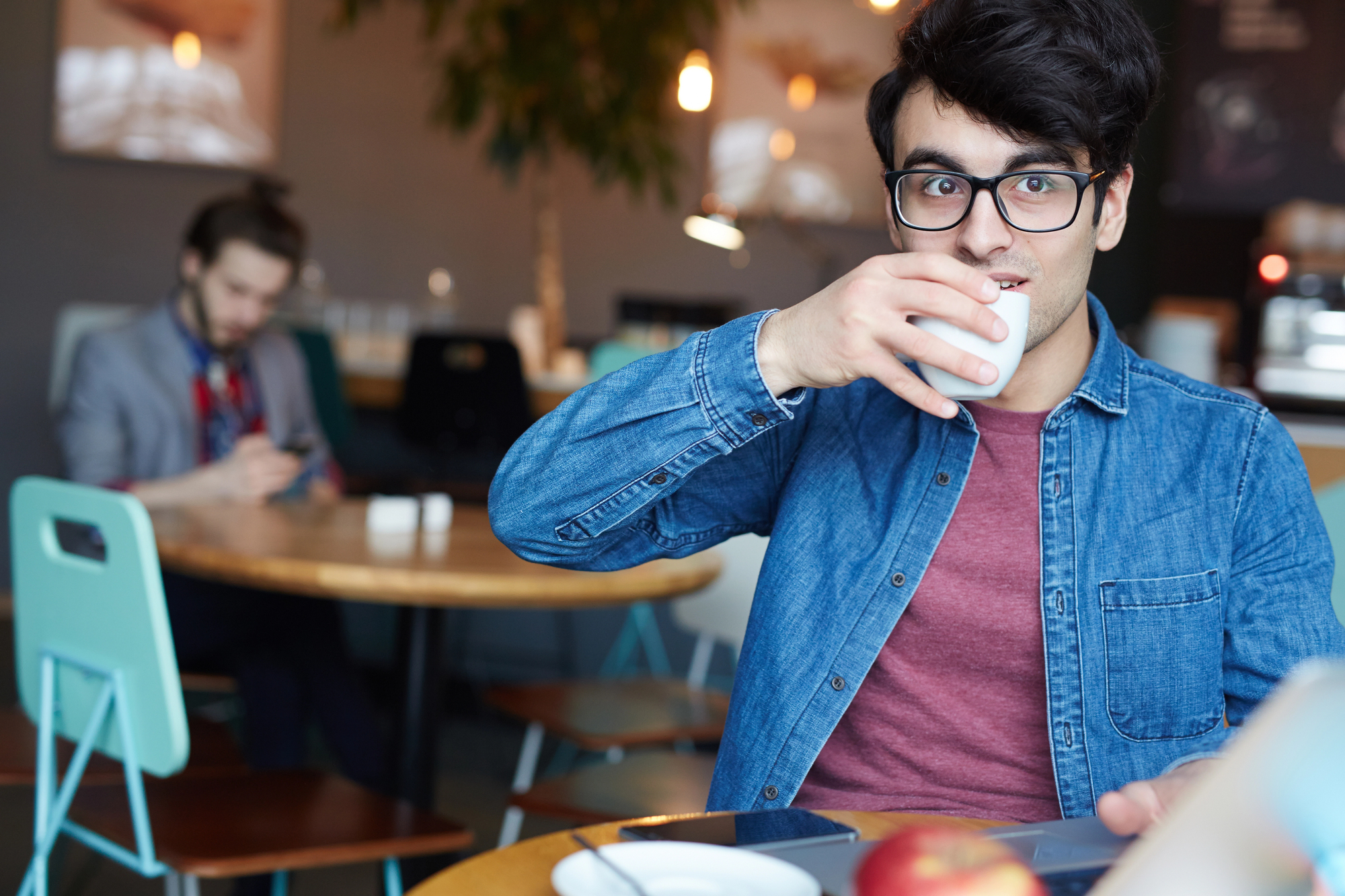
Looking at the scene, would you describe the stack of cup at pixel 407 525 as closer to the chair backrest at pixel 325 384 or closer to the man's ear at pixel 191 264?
the man's ear at pixel 191 264

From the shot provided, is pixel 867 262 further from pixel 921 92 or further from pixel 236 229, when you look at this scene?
pixel 236 229

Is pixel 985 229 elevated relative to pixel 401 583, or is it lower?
elevated

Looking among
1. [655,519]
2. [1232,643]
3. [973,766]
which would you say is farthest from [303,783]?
[1232,643]

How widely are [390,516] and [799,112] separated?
4821 mm

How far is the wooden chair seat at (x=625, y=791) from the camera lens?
192 centimetres

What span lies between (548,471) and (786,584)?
249mm

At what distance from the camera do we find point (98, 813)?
1734 mm

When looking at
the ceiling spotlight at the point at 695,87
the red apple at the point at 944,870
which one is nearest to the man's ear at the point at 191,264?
the ceiling spotlight at the point at 695,87

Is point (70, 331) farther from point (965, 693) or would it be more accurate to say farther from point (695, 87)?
point (965, 693)

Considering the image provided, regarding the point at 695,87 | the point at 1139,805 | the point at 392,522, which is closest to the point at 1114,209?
the point at 1139,805

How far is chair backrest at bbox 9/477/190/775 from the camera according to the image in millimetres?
1611

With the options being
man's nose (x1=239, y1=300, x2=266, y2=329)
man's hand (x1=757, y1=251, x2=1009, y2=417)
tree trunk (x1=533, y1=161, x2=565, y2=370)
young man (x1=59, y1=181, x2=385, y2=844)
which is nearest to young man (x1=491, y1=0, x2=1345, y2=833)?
man's hand (x1=757, y1=251, x2=1009, y2=417)

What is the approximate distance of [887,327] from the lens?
0.95 metres

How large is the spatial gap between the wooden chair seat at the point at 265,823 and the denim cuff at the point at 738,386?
88cm
